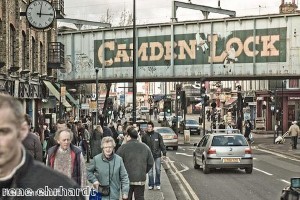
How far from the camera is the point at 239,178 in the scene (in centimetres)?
1919

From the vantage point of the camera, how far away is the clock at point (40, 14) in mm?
22531

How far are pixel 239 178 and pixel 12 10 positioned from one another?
1179 centimetres

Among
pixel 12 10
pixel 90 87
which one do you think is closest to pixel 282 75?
pixel 12 10

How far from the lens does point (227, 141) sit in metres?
20.8

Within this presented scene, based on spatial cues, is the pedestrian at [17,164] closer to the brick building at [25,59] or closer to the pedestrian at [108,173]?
the pedestrian at [108,173]

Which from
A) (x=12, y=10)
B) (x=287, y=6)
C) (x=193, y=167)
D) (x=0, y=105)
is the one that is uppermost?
(x=287, y=6)

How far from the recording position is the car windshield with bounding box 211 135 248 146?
816 inches

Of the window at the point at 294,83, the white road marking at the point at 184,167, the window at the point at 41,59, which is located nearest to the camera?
the white road marking at the point at 184,167

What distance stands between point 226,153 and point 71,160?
13.3 meters

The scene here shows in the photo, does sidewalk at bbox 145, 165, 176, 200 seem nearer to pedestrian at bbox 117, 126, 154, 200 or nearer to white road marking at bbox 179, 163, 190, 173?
pedestrian at bbox 117, 126, 154, 200

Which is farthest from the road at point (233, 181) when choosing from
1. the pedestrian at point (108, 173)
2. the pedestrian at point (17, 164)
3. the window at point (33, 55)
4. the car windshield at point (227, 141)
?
the pedestrian at point (17, 164)

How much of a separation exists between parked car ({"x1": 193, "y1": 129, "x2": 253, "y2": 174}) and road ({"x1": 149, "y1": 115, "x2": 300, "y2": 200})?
333 millimetres

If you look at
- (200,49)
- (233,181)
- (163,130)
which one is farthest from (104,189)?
(200,49)

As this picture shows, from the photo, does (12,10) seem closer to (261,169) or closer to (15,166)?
(261,169)
